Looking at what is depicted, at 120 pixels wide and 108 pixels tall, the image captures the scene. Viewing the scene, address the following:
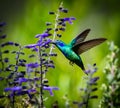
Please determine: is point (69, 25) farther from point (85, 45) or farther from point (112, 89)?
point (112, 89)

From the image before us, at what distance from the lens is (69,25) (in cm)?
185

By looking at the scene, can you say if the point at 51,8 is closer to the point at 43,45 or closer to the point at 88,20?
the point at 88,20

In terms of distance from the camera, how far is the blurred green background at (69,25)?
68.6 inches

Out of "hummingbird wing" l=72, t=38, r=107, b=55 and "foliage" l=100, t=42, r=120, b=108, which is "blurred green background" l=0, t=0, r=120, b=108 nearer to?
"hummingbird wing" l=72, t=38, r=107, b=55

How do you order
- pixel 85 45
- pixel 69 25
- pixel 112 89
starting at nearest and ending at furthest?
pixel 112 89 → pixel 85 45 → pixel 69 25

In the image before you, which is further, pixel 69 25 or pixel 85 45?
pixel 69 25

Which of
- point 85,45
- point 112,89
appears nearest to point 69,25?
point 85,45

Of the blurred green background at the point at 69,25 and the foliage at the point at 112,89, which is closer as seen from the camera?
the foliage at the point at 112,89

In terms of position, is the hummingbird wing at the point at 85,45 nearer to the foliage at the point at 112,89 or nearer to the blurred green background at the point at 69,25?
the foliage at the point at 112,89

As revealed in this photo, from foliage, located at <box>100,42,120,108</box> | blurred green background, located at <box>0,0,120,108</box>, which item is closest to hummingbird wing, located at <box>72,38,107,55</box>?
foliage, located at <box>100,42,120,108</box>


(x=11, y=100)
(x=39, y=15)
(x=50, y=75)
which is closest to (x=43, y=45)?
(x=11, y=100)

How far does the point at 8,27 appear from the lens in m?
1.87

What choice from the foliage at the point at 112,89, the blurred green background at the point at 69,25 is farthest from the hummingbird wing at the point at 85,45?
the blurred green background at the point at 69,25

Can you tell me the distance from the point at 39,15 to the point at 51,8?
0.08 m
